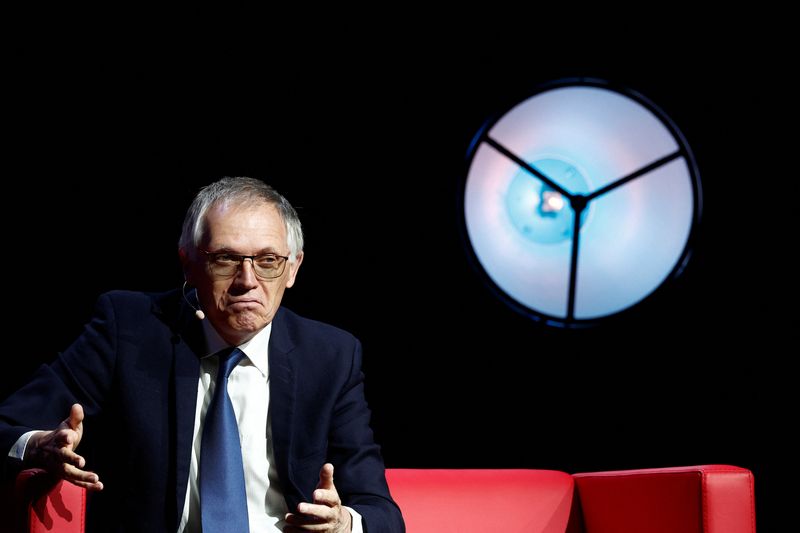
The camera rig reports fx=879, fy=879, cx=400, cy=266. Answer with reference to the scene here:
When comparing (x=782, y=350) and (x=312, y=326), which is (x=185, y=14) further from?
(x=782, y=350)

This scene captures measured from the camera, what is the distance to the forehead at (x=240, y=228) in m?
1.73

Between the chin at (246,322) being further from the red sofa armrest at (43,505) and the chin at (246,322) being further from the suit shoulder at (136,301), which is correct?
the red sofa armrest at (43,505)

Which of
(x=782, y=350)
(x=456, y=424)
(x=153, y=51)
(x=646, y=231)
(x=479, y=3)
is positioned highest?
(x=479, y=3)

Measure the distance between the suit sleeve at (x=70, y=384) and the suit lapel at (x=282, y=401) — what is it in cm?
32

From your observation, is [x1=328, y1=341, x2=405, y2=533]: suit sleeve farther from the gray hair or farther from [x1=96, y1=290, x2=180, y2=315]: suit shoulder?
[x1=96, y1=290, x2=180, y2=315]: suit shoulder

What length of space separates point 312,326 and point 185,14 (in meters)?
1.27

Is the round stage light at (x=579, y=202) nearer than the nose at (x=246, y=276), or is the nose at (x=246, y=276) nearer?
the nose at (x=246, y=276)

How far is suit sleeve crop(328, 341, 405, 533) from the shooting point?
68.5 inches

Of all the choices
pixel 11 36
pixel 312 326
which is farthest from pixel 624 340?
pixel 11 36

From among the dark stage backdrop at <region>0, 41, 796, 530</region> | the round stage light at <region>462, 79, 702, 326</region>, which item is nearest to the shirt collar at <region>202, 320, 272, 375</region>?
the dark stage backdrop at <region>0, 41, 796, 530</region>

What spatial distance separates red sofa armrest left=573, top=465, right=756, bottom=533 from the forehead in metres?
0.91

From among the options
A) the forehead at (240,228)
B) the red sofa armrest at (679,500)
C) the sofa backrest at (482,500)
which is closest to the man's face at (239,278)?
the forehead at (240,228)

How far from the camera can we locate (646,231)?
275 cm

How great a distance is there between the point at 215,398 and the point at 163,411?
10 cm
